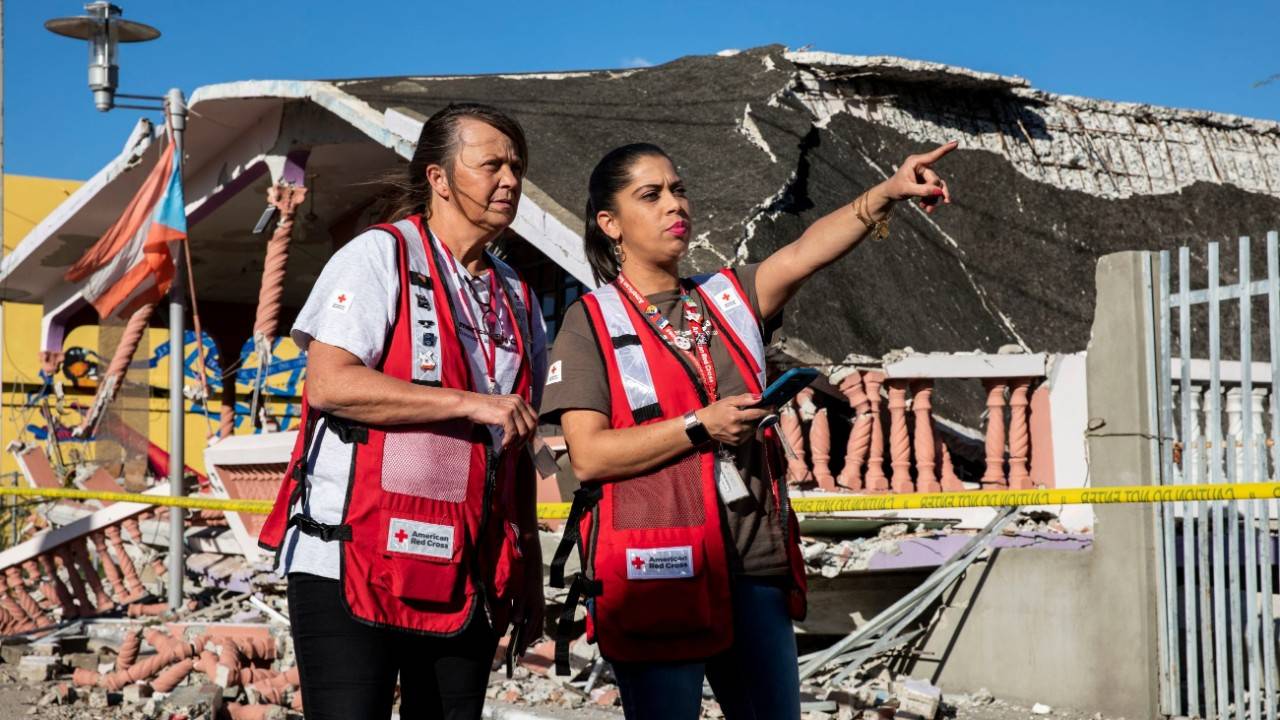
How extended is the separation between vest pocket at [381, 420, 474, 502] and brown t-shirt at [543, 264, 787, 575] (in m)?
0.30

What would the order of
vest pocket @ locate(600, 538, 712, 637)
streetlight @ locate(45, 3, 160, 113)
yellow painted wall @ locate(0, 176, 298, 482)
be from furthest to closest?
yellow painted wall @ locate(0, 176, 298, 482) < streetlight @ locate(45, 3, 160, 113) < vest pocket @ locate(600, 538, 712, 637)

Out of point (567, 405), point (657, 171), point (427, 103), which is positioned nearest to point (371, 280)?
point (567, 405)

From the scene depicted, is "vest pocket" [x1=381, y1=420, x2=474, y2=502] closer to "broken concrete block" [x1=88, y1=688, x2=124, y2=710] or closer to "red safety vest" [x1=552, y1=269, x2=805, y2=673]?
"red safety vest" [x1=552, y1=269, x2=805, y2=673]

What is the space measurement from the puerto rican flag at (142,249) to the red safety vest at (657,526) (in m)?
9.72

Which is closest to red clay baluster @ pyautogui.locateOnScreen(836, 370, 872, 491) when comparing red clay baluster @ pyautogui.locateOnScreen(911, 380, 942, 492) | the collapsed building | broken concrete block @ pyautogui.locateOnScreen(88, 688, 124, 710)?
the collapsed building

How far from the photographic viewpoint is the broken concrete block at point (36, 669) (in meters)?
9.25

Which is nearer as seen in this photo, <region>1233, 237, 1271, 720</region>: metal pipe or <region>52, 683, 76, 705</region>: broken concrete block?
<region>1233, 237, 1271, 720</region>: metal pipe

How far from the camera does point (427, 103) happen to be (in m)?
11.9

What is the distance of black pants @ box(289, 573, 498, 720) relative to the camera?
279 centimetres

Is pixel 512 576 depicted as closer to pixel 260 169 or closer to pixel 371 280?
pixel 371 280

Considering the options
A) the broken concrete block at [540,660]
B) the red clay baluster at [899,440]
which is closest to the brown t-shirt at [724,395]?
the broken concrete block at [540,660]

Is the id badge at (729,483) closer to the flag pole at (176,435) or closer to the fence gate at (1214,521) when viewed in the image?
the fence gate at (1214,521)

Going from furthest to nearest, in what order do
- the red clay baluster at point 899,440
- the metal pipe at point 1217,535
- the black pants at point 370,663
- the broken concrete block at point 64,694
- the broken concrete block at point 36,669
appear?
1. the broken concrete block at point 36,669
2. the red clay baluster at point 899,440
3. the broken concrete block at point 64,694
4. the metal pipe at point 1217,535
5. the black pants at point 370,663

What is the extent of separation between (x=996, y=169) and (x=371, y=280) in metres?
11.8
